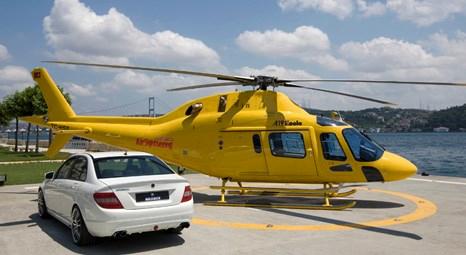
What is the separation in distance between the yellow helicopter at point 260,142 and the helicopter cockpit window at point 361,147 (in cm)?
2

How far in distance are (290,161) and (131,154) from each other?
4386mm

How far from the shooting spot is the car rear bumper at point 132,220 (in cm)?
603

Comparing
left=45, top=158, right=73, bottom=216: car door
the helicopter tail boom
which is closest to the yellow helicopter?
the helicopter tail boom

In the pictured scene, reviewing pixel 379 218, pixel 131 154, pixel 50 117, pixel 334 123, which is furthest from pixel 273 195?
pixel 50 117

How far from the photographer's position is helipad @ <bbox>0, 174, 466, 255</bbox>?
646cm

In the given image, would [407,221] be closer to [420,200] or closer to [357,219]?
[357,219]

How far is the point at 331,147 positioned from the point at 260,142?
5.89 feet

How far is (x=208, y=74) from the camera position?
1006 centimetres

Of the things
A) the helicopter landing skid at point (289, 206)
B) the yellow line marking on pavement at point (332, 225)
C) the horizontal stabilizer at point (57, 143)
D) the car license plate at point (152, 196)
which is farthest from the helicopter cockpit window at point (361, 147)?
the horizontal stabilizer at point (57, 143)

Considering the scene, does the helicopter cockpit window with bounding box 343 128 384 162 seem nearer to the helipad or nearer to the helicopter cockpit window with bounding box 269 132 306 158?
the helicopter cockpit window with bounding box 269 132 306 158

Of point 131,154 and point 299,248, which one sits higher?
point 131,154

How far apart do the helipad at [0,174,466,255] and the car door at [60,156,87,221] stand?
0.53 m

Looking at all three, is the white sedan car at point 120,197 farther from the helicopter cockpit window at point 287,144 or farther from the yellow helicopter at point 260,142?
the helicopter cockpit window at point 287,144

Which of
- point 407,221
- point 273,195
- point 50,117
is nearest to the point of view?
point 407,221
